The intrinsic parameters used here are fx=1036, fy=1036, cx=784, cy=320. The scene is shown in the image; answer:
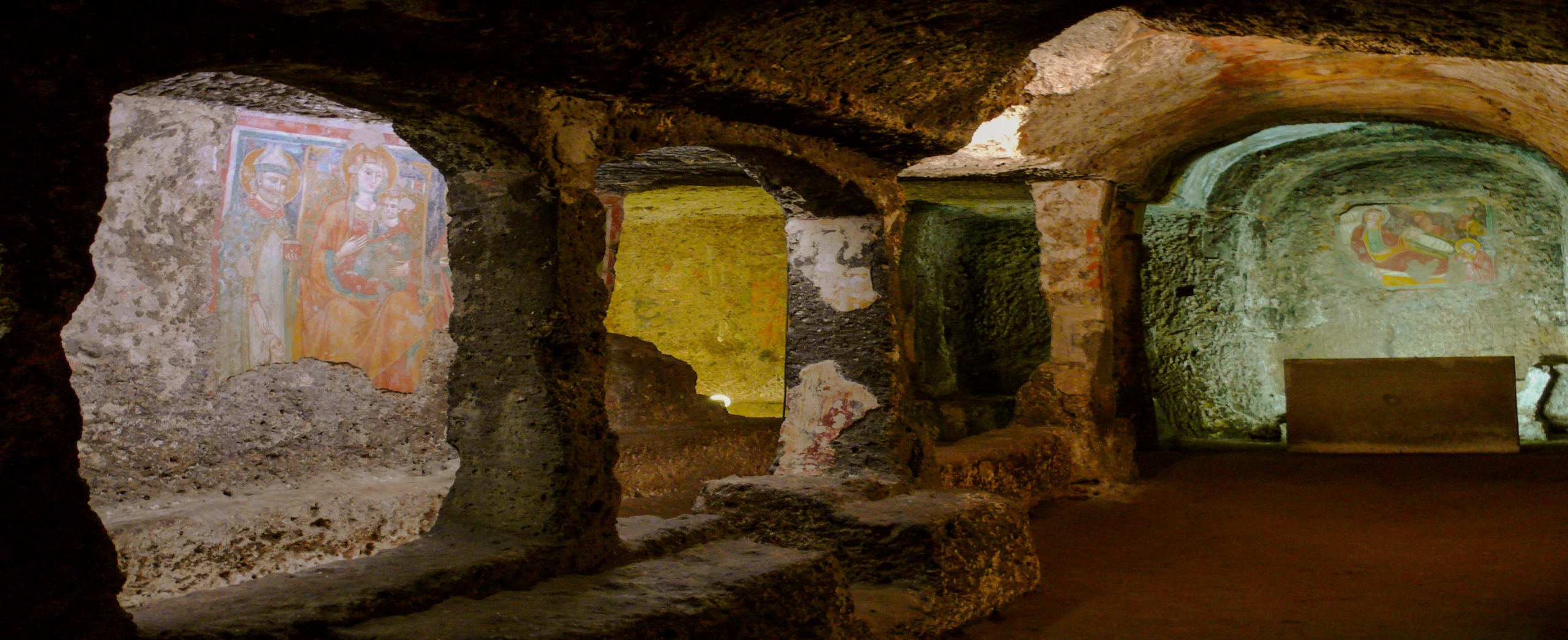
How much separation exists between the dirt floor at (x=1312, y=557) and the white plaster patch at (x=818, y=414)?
38.6 inches

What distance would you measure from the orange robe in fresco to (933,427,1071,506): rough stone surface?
2622 mm

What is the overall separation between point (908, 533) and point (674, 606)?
1.18 m

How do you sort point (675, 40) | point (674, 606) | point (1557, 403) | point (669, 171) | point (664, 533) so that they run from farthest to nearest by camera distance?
point (1557, 403) < point (669, 171) < point (664, 533) < point (675, 40) < point (674, 606)

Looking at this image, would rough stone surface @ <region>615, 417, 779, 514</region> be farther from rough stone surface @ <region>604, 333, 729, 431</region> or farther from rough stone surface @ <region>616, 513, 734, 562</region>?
rough stone surface @ <region>616, 513, 734, 562</region>

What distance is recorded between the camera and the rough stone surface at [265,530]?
400cm

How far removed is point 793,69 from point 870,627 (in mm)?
1717

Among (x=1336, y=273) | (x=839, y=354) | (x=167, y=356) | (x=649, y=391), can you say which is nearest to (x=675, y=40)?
(x=839, y=354)

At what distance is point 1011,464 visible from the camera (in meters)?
5.51

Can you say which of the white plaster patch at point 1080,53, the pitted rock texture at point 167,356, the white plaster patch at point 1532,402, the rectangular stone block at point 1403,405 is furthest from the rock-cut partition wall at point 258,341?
the white plaster patch at point 1532,402

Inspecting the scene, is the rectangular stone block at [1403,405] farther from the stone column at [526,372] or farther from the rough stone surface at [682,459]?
the stone column at [526,372]

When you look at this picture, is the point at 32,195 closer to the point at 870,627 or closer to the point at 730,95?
the point at 730,95

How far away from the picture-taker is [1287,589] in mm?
3799

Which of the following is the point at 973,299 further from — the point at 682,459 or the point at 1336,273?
the point at 682,459

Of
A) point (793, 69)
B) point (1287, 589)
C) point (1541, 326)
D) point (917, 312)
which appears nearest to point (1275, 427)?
point (1541, 326)
